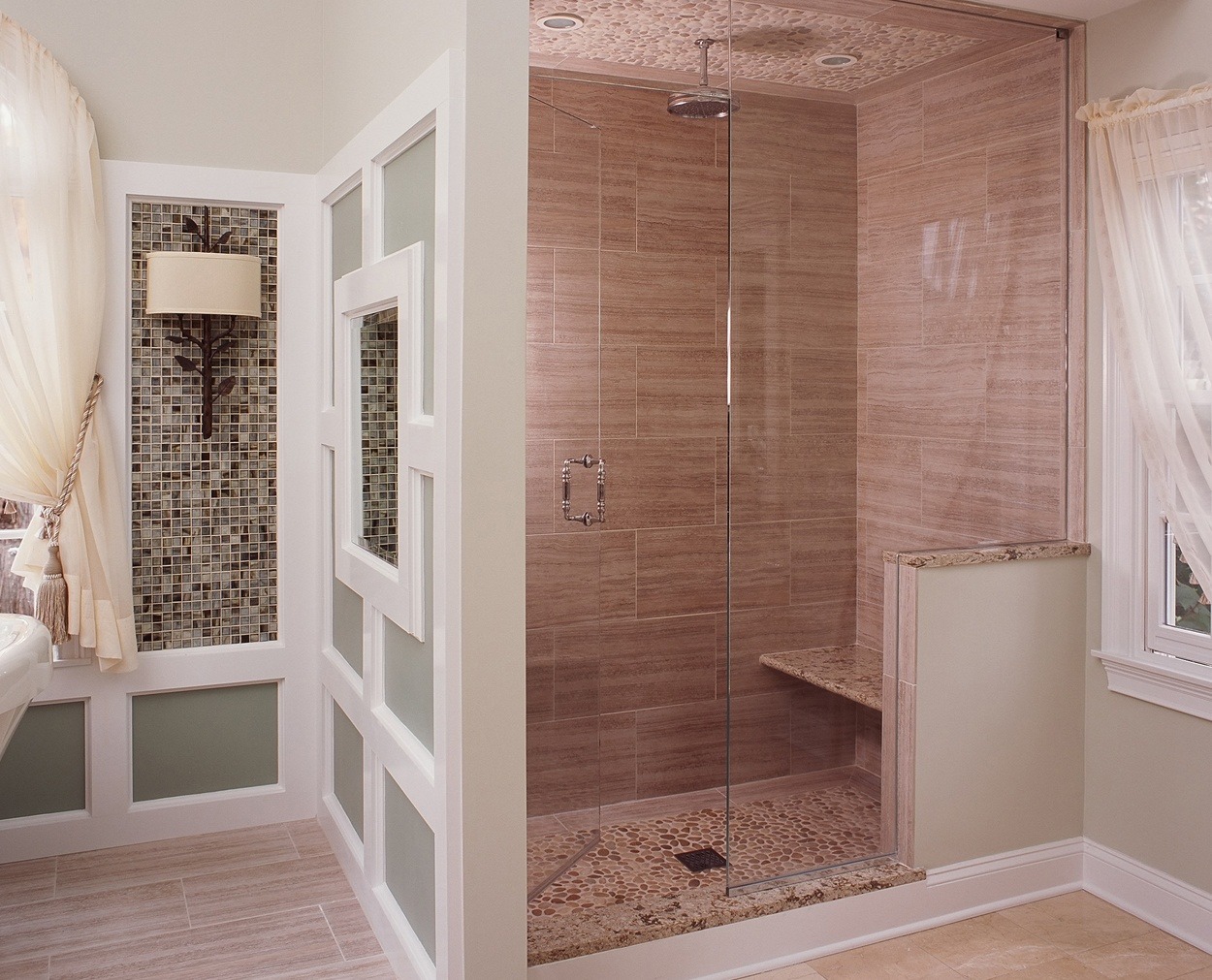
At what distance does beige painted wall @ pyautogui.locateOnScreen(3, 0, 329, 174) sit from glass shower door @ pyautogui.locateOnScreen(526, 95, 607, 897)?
934 mm

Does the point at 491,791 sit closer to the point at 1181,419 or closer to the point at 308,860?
the point at 308,860

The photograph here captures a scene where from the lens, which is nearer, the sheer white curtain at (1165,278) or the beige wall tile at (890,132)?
the sheer white curtain at (1165,278)

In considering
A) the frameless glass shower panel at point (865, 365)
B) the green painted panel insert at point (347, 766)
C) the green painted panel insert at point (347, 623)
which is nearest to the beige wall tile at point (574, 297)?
the frameless glass shower panel at point (865, 365)

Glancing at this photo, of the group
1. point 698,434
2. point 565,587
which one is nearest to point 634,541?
point 698,434

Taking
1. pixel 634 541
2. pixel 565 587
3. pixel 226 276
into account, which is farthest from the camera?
pixel 634 541

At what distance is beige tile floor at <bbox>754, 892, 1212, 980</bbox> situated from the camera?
2596 millimetres

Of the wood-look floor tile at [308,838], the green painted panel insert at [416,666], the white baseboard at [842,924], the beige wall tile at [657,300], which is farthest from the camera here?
the beige wall tile at [657,300]

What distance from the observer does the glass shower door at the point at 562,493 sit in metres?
2.83

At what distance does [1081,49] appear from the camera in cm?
293

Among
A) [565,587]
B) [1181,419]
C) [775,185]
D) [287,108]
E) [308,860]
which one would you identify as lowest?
[308,860]

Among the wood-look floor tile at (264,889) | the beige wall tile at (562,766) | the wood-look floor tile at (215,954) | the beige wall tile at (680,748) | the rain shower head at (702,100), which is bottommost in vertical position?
the wood-look floor tile at (215,954)

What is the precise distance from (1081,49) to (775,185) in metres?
0.95

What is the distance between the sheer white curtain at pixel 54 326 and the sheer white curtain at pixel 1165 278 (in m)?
2.77

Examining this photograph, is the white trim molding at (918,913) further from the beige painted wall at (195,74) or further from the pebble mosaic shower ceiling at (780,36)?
the beige painted wall at (195,74)
